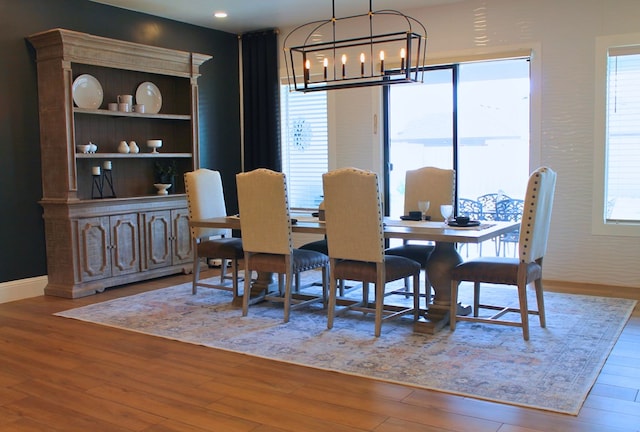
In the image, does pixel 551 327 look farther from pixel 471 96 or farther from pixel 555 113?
pixel 471 96

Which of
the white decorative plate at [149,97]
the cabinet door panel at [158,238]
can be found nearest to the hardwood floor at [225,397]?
the cabinet door panel at [158,238]

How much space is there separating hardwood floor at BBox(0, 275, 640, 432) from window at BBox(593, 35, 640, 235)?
5.67 feet

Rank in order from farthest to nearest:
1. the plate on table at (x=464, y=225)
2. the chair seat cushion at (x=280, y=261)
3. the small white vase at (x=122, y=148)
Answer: the small white vase at (x=122, y=148) → the chair seat cushion at (x=280, y=261) → the plate on table at (x=464, y=225)

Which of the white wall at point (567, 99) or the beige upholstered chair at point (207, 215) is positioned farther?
the white wall at point (567, 99)

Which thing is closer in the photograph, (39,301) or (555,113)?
(39,301)

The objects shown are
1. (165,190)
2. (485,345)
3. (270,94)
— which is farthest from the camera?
(270,94)

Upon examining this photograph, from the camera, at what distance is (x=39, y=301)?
549 centimetres

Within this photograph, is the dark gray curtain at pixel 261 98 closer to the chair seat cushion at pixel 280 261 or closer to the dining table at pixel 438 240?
the dining table at pixel 438 240

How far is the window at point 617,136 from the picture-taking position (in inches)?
218

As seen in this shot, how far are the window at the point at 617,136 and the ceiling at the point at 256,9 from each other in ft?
5.42

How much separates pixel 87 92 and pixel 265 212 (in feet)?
8.63

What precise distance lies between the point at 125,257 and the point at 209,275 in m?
0.98

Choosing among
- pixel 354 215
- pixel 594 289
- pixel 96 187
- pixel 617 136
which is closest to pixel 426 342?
pixel 354 215

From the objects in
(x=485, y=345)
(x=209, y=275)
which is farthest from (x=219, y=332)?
(x=209, y=275)
